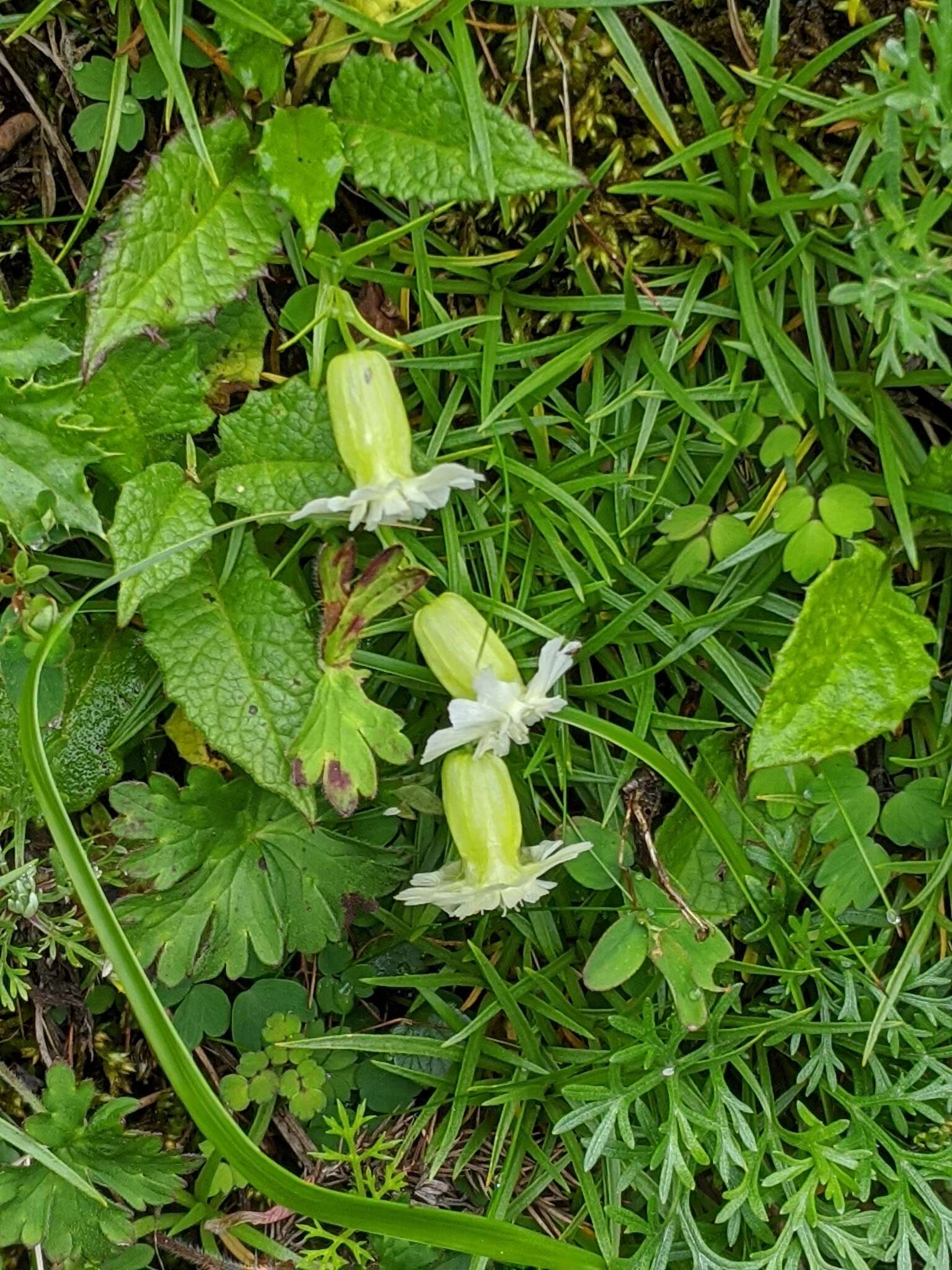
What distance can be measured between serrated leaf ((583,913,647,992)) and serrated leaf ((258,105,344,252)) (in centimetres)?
125

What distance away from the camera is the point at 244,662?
1.69m

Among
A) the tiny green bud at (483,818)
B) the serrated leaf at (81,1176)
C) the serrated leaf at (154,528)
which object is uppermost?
the serrated leaf at (154,528)

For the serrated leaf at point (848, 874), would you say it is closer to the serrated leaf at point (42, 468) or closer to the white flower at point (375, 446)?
the white flower at point (375, 446)

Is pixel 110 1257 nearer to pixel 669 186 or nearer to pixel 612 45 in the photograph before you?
pixel 669 186

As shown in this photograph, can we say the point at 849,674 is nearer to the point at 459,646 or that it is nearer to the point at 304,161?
the point at 459,646

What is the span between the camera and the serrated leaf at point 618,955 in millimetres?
1750

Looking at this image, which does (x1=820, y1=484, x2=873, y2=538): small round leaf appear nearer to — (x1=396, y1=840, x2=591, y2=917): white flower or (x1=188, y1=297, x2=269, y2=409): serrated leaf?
(x1=396, y1=840, x2=591, y2=917): white flower

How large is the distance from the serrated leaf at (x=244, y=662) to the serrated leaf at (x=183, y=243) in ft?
1.28

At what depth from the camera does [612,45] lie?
63.1 inches

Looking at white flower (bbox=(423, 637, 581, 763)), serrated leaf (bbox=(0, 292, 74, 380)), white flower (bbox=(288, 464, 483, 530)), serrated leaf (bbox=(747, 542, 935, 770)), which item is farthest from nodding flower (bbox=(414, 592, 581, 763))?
serrated leaf (bbox=(0, 292, 74, 380))

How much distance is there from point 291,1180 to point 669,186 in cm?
163

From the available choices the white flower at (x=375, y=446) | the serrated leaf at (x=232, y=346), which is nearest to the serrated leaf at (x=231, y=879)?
the white flower at (x=375, y=446)

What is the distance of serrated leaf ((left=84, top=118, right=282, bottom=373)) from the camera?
159 cm

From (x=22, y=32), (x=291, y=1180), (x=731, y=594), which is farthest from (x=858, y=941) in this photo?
(x=22, y=32)
